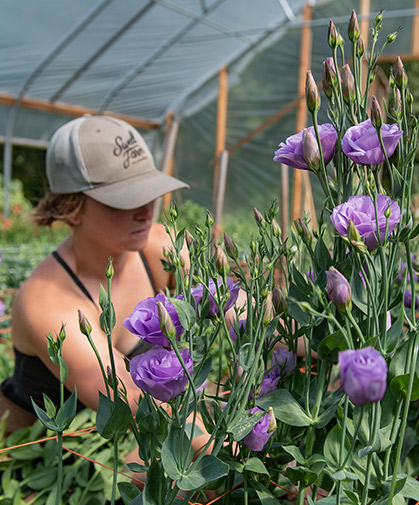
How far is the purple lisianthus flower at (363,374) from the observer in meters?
0.24

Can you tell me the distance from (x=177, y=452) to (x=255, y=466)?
0.22ft

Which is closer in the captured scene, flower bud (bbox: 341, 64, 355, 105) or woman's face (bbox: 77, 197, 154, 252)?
flower bud (bbox: 341, 64, 355, 105)

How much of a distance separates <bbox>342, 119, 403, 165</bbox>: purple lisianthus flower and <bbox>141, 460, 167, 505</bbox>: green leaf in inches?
9.2

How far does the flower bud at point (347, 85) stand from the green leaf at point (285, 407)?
206 mm

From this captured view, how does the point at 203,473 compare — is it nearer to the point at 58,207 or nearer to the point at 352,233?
the point at 352,233

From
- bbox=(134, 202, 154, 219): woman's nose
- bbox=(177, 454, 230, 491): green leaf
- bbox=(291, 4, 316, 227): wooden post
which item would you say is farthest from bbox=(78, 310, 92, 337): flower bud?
bbox=(291, 4, 316, 227): wooden post

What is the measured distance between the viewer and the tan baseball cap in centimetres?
86

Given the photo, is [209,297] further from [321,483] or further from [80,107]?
[80,107]

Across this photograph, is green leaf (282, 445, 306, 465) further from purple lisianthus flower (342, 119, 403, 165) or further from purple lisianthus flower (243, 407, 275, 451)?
purple lisianthus flower (342, 119, 403, 165)

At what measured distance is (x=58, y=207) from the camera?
0.92m

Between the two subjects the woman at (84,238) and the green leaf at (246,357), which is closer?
the green leaf at (246,357)

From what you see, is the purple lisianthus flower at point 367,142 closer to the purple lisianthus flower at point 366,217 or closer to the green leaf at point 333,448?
the purple lisianthus flower at point 366,217

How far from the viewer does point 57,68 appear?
4.75m

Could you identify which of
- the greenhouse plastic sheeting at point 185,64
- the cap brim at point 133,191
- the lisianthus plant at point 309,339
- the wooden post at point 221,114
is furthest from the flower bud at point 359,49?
the wooden post at point 221,114
